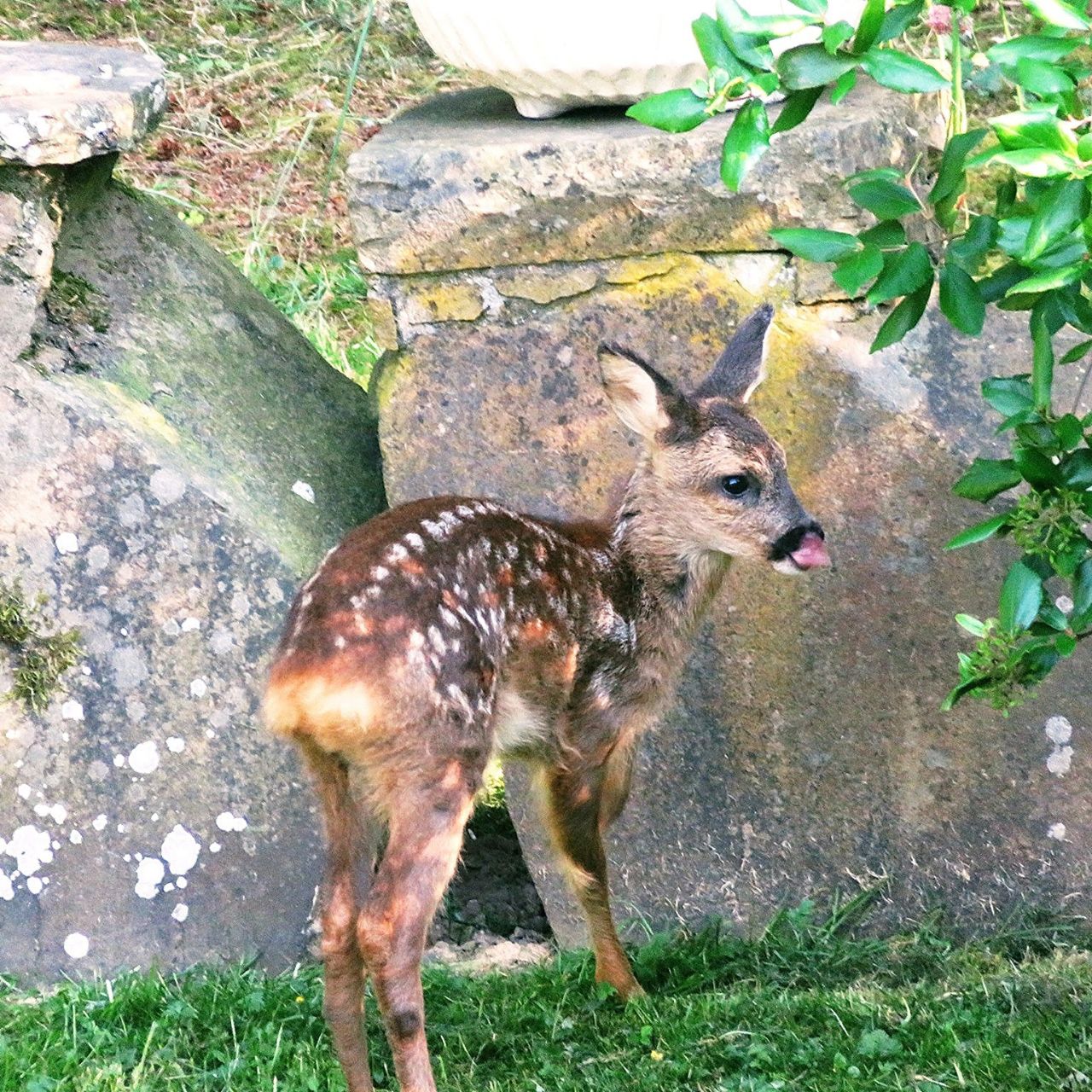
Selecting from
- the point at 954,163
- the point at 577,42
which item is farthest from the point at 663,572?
the point at 954,163

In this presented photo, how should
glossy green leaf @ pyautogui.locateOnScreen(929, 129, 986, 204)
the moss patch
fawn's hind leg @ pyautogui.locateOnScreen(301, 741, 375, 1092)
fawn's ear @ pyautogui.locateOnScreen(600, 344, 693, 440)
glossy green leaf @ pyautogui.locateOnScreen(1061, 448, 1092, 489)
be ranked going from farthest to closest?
the moss patch → fawn's ear @ pyautogui.locateOnScreen(600, 344, 693, 440) → fawn's hind leg @ pyautogui.locateOnScreen(301, 741, 375, 1092) → glossy green leaf @ pyautogui.locateOnScreen(1061, 448, 1092, 489) → glossy green leaf @ pyautogui.locateOnScreen(929, 129, 986, 204)

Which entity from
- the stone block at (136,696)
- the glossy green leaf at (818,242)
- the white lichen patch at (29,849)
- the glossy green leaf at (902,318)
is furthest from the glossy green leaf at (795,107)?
the white lichen patch at (29,849)

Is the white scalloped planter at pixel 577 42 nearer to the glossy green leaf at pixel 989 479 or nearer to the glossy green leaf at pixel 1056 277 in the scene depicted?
the glossy green leaf at pixel 989 479

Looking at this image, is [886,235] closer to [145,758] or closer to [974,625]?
[974,625]

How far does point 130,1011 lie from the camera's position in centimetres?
446

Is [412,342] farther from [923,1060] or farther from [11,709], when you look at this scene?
[923,1060]

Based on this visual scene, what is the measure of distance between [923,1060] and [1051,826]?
117 cm

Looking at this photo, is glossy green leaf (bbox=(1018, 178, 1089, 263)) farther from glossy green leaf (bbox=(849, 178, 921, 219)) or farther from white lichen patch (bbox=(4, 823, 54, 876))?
white lichen patch (bbox=(4, 823, 54, 876))

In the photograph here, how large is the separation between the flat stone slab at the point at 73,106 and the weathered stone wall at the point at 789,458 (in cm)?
65

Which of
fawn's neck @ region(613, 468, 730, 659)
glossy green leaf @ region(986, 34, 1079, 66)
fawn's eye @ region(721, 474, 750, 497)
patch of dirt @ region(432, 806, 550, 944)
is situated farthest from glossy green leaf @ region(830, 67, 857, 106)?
patch of dirt @ region(432, 806, 550, 944)

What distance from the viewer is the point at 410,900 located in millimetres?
3783

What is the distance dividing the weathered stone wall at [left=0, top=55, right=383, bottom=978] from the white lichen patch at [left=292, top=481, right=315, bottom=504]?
0.54 ft

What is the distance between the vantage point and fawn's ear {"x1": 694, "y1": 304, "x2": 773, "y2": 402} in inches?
182

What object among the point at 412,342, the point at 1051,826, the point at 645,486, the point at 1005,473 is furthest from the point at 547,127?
the point at 1051,826
